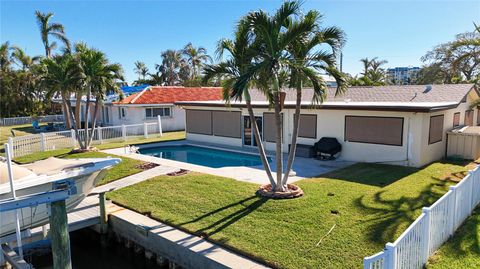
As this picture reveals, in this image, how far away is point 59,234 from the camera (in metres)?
7.00

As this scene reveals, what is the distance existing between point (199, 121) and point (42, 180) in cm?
1539

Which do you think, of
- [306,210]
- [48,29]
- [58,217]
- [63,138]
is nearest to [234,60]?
[306,210]

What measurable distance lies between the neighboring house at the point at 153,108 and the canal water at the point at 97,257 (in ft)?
64.1

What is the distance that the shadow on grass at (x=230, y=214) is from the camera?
28.2 feet

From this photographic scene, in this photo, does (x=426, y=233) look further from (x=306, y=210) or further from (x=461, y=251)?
(x=306, y=210)

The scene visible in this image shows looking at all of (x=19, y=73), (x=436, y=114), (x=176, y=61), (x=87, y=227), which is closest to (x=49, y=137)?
(x=87, y=227)

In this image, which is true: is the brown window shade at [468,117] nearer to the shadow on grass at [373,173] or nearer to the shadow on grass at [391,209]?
the shadow on grass at [373,173]

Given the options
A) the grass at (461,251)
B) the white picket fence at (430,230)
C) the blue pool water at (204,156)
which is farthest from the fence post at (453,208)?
the blue pool water at (204,156)

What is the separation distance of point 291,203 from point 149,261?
4105 millimetres

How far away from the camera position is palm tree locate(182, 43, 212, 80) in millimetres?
54812

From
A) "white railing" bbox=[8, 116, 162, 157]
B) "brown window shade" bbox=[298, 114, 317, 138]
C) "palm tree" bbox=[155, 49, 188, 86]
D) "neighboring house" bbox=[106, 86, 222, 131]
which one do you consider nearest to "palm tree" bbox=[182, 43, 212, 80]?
"palm tree" bbox=[155, 49, 188, 86]

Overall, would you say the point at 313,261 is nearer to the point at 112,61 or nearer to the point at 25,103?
the point at 112,61

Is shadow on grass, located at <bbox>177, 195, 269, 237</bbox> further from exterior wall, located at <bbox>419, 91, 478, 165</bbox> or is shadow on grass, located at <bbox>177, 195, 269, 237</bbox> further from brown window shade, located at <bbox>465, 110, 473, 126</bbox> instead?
brown window shade, located at <bbox>465, 110, 473, 126</bbox>

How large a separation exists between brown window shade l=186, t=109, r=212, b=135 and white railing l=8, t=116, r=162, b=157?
12.9 feet
